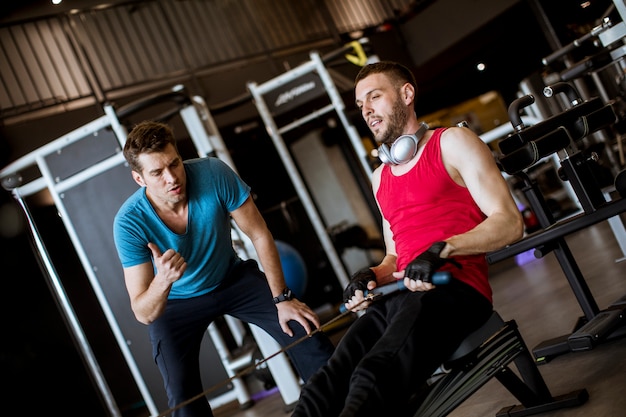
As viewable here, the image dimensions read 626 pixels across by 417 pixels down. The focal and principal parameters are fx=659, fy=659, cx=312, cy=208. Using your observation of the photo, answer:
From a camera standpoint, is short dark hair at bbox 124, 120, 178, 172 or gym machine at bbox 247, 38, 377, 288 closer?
short dark hair at bbox 124, 120, 178, 172

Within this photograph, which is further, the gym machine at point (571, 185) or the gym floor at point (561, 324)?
the gym machine at point (571, 185)

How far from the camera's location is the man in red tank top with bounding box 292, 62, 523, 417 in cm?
164

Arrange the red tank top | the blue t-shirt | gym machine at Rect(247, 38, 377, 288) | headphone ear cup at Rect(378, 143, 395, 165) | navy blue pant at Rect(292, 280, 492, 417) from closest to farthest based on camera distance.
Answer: navy blue pant at Rect(292, 280, 492, 417)
the red tank top
headphone ear cup at Rect(378, 143, 395, 165)
the blue t-shirt
gym machine at Rect(247, 38, 377, 288)

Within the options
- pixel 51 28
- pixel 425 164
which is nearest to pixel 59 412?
pixel 425 164

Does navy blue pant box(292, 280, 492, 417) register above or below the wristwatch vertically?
below

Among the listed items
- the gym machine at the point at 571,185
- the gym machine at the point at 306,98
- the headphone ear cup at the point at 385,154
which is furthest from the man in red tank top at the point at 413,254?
the gym machine at the point at 306,98

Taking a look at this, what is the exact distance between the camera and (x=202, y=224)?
8.30 ft

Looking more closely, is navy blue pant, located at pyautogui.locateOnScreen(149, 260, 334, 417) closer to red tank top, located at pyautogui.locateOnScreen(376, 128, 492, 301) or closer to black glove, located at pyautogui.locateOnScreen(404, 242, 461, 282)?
red tank top, located at pyautogui.locateOnScreen(376, 128, 492, 301)

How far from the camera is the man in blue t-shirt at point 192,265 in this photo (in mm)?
2361

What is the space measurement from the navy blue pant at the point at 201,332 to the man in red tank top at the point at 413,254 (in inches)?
18.9

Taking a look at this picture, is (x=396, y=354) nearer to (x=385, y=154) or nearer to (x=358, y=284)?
(x=358, y=284)

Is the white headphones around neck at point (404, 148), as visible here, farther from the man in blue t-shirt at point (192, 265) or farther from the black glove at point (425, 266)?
the man in blue t-shirt at point (192, 265)

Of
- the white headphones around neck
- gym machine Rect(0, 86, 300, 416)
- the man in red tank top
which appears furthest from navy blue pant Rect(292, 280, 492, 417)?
gym machine Rect(0, 86, 300, 416)

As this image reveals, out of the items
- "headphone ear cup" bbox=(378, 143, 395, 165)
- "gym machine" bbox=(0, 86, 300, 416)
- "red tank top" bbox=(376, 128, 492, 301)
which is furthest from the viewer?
"gym machine" bbox=(0, 86, 300, 416)
